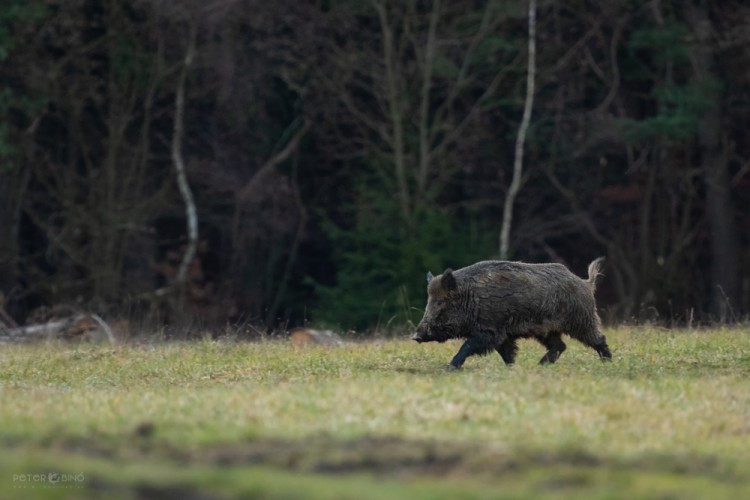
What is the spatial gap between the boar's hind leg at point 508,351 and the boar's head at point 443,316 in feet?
1.67

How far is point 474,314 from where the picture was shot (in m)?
15.6

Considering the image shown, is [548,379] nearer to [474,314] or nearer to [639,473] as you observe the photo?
[474,314]

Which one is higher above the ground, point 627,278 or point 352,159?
point 352,159

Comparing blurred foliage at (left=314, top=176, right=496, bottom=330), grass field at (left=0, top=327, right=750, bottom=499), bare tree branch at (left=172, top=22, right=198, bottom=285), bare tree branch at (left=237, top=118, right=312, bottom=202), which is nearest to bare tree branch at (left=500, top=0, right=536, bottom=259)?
blurred foliage at (left=314, top=176, right=496, bottom=330)

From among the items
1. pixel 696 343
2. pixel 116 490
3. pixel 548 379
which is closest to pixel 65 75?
pixel 696 343

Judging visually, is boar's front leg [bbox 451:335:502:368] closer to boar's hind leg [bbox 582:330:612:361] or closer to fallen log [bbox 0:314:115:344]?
boar's hind leg [bbox 582:330:612:361]

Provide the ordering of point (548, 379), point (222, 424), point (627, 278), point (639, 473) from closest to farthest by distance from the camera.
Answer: point (639, 473), point (222, 424), point (548, 379), point (627, 278)

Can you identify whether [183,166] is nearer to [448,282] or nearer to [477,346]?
[448,282]

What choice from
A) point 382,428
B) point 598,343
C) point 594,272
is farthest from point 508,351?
point 382,428

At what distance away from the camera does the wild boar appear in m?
15.5

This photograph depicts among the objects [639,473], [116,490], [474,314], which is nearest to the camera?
[116,490]

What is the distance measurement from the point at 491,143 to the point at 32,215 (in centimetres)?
1237

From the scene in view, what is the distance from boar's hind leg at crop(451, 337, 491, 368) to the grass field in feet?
0.64

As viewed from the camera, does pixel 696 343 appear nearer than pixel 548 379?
No
